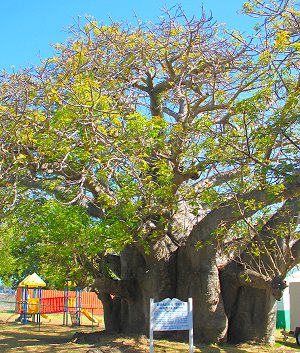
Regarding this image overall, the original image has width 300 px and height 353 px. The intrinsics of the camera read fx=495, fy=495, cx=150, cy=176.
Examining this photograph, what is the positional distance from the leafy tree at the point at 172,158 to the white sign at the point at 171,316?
7.05 ft

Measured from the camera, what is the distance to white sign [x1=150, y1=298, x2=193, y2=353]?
9648mm

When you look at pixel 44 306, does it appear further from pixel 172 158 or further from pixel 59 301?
pixel 172 158

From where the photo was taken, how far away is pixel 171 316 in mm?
9711

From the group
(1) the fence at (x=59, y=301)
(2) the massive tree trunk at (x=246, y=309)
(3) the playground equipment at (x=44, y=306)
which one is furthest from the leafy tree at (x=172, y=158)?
(1) the fence at (x=59, y=301)

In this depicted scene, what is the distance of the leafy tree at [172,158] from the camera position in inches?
397

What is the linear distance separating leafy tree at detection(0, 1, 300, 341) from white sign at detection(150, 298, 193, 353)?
215 centimetres

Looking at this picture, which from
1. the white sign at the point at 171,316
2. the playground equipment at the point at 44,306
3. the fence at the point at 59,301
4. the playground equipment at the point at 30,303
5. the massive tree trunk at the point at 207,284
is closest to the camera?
the white sign at the point at 171,316

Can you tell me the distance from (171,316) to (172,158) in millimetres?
3551

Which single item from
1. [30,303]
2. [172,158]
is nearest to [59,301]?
[30,303]

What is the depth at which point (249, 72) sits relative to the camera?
1252cm

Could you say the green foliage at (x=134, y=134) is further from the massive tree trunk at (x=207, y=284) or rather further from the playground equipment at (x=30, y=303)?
the playground equipment at (x=30, y=303)

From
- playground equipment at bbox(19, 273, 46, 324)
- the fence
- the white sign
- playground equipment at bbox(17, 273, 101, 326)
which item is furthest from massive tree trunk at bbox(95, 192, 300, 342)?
the fence

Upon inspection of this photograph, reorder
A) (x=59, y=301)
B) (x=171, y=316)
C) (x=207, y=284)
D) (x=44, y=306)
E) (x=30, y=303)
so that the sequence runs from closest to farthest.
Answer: (x=171, y=316) < (x=207, y=284) < (x=30, y=303) < (x=44, y=306) < (x=59, y=301)

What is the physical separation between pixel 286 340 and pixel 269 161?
26.9 feet
